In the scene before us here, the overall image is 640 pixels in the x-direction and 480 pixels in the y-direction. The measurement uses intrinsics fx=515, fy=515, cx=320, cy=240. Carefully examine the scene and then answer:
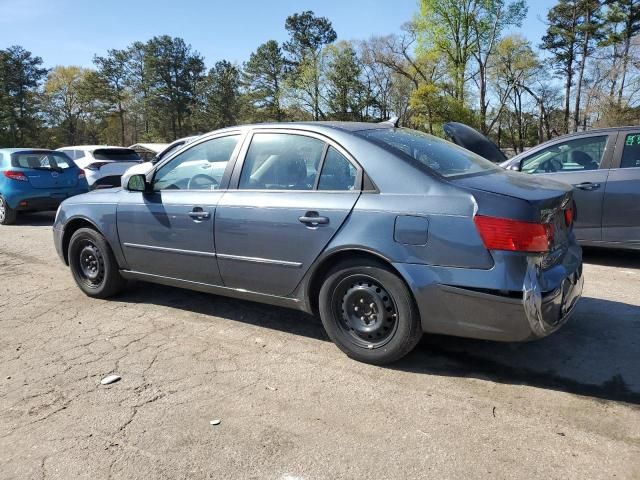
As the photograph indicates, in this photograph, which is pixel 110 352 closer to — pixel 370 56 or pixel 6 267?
pixel 6 267

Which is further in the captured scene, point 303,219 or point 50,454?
point 303,219

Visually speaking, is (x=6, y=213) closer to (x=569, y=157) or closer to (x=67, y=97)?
(x=569, y=157)

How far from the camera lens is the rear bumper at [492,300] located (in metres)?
2.87

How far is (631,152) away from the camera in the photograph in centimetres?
573

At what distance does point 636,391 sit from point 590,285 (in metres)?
2.27

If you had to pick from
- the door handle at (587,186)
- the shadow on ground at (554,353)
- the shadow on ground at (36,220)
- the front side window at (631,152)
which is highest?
the front side window at (631,152)

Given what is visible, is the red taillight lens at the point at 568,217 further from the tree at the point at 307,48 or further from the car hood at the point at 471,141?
the tree at the point at 307,48

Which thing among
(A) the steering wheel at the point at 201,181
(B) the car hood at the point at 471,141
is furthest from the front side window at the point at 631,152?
(A) the steering wheel at the point at 201,181

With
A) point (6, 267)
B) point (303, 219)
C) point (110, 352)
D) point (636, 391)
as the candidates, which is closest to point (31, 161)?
point (6, 267)

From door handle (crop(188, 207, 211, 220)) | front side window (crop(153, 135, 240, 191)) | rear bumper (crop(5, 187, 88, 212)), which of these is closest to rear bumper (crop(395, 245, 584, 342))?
door handle (crop(188, 207, 211, 220))

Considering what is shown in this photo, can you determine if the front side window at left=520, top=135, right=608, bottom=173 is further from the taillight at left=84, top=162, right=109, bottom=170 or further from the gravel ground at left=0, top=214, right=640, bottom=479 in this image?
the taillight at left=84, top=162, right=109, bottom=170

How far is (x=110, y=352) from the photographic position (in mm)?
3781

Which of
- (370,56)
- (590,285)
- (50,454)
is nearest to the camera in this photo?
(50,454)

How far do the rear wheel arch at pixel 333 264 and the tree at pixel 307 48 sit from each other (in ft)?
186
